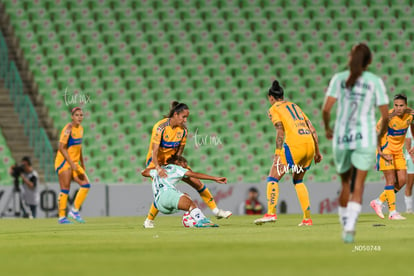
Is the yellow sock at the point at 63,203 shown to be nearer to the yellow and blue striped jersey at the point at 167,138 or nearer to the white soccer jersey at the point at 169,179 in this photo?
the yellow and blue striped jersey at the point at 167,138

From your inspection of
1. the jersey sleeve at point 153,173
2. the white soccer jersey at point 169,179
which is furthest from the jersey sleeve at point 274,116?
the jersey sleeve at point 153,173

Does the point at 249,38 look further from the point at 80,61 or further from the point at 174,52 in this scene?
the point at 80,61

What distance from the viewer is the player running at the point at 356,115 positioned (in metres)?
8.32

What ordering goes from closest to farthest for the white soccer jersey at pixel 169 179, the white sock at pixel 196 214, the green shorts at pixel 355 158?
the green shorts at pixel 355 158
the white sock at pixel 196 214
the white soccer jersey at pixel 169 179

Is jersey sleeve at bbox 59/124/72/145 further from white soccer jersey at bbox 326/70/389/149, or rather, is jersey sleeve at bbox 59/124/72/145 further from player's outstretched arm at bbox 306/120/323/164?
white soccer jersey at bbox 326/70/389/149

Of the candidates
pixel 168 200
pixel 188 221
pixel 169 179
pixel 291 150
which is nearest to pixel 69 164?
pixel 169 179

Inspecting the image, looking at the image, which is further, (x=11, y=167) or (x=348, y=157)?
(x=11, y=167)

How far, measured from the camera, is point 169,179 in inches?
486

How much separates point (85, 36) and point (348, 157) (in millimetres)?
17796

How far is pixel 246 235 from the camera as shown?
33.4 ft

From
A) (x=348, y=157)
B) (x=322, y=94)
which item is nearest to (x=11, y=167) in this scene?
(x=322, y=94)

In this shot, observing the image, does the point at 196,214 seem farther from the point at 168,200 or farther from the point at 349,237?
the point at 349,237

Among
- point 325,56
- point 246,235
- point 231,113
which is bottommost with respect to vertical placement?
point 246,235

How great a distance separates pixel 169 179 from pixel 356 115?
14.6 feet
